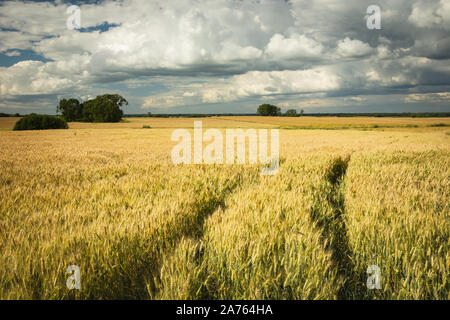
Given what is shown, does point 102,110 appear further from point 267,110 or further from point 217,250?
point 217,250

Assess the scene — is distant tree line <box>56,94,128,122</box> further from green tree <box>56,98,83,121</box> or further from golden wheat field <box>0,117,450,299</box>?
golden wheat field <box>0,117,450,299</box>

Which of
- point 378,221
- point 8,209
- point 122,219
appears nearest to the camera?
point 122,219

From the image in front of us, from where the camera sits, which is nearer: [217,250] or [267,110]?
[217,250]

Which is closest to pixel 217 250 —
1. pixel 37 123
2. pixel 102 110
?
pixel 37 123

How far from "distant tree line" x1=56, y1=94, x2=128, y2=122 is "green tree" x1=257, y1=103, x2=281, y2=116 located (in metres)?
57.7

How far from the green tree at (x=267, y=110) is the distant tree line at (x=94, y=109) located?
57.7m

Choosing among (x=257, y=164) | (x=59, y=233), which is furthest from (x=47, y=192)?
(x=257, y=164)

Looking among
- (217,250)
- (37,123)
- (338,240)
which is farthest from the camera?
(37,123)

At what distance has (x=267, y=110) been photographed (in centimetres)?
11312

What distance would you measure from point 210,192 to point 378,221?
93.2 inches

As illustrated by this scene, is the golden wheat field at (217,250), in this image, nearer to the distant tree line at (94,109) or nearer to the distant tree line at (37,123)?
the distant tree line at (37,123)

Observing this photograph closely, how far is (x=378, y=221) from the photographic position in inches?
103

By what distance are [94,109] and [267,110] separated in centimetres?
6978

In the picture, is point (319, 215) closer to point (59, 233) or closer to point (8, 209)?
point (59, 233)
